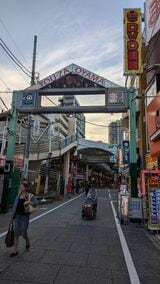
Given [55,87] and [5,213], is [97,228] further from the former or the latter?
[55,87]

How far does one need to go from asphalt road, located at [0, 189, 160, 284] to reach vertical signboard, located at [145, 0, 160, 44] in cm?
969

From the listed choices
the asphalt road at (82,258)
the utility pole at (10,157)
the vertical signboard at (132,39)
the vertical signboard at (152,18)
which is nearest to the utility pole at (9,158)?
the utility pole at (10,157)

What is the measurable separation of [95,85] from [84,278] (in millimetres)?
13071

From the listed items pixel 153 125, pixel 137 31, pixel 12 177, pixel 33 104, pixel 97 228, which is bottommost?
pixel 97 228

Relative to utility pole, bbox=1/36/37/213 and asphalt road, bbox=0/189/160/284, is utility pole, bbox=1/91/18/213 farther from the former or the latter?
asphalt road, bbox=0/189/160/284

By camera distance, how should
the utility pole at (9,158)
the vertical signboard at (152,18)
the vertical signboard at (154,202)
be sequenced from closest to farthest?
1. the vertical signboard at (154,202)
2. the vertical signboard at (152,18)
3. the utility pole at (9,158)

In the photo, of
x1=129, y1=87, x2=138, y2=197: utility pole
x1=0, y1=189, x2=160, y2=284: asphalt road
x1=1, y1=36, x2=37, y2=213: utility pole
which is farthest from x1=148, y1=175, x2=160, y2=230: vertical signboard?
x1=1, y1=36, x2=37, y2=213: utility pole

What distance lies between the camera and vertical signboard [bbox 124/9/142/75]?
48.6 feet

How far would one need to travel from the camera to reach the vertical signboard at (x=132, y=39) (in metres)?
14.8

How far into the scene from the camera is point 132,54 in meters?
14.9

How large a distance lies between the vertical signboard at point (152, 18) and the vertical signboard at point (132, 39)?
46 centimetres

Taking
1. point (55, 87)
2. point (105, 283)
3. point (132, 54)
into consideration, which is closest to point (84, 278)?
point (105, 283)

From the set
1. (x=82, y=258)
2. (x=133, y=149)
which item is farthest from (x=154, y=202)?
(x=82, y=258)

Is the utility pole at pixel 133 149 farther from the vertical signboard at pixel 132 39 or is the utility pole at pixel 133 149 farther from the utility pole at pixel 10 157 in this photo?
the utility pole at pixel 10 157
